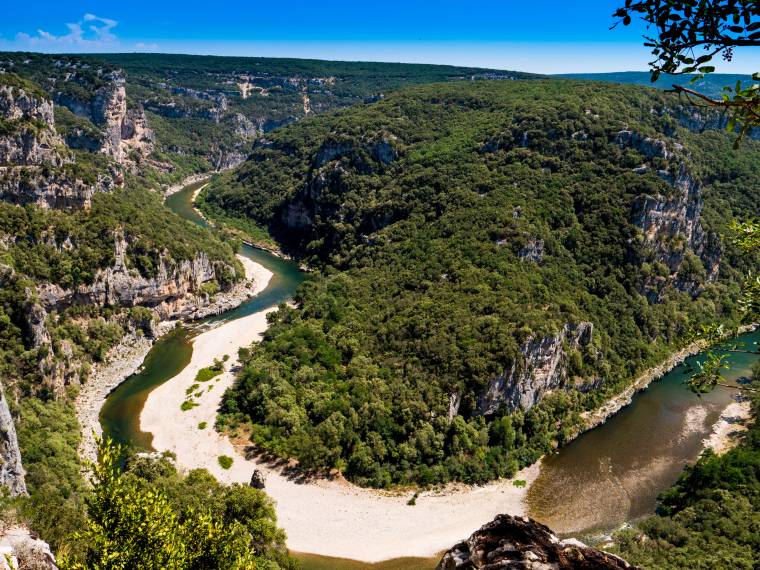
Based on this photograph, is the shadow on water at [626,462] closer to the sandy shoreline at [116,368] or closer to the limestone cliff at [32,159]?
the sandy shoreline at [116,368]

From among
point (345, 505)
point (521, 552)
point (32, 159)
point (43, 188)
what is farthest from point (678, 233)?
point (32, 159)

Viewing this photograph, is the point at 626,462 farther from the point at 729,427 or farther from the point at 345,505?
the point at 345,505

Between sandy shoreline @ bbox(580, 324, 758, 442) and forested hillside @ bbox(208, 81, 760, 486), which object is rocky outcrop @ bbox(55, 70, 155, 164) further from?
sandy shoreline @ bbox(580, 324, 758, 442)

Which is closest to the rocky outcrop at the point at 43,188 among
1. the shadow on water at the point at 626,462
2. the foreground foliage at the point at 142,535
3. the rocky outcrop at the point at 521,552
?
the foreground foliage at the point at 142,535

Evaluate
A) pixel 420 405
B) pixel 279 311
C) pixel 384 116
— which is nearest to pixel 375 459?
pixel 420 405

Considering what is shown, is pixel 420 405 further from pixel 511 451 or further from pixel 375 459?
pixel 511 451

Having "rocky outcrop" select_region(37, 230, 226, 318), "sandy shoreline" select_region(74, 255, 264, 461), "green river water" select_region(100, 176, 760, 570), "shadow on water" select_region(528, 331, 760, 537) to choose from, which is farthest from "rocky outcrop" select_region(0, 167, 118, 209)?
"shadow on water" select_region(528, 331, 760, 537)
